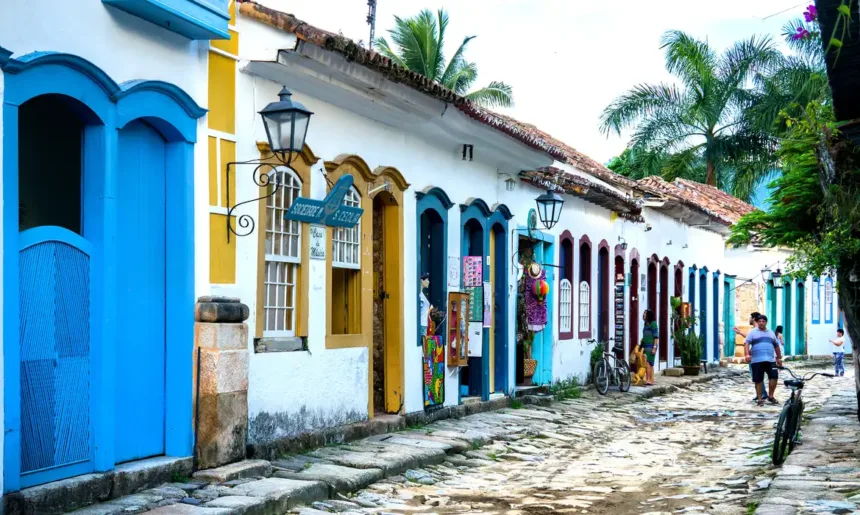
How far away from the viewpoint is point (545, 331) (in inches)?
743

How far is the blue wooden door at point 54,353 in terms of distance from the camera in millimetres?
7496

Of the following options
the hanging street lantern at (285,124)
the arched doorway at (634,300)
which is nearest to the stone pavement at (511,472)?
the hanging street lantern at (285,124)

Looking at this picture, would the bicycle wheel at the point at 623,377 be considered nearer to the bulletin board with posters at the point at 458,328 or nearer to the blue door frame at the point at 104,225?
the bulletin board with posters at the point at 458,328

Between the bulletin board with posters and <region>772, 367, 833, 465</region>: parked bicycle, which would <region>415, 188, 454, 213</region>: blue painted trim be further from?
<region>772, 367, 833, 465</region>: parked bicycle

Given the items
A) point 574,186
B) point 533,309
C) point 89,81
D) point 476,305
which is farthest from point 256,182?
point 574,186

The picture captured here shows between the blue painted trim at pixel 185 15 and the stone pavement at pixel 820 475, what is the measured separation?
5704 millimetres

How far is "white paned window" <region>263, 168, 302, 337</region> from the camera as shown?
10461 millimetres

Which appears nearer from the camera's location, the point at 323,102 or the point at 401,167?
the point at 323,102

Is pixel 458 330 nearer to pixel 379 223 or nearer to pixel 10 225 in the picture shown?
pixel 379 223

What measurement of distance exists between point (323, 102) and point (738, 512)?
5.81 m

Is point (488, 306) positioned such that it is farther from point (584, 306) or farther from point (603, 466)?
point (584, 306)

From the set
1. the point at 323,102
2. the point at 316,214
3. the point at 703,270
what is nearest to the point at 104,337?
the point at 316,214

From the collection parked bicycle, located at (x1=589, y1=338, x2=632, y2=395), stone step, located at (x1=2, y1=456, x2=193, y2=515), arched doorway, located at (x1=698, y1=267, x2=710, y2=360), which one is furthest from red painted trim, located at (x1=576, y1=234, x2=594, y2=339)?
stone step, located at (x1=2, y1=456, x2=193, y2=515)

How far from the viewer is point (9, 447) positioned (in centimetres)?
704
